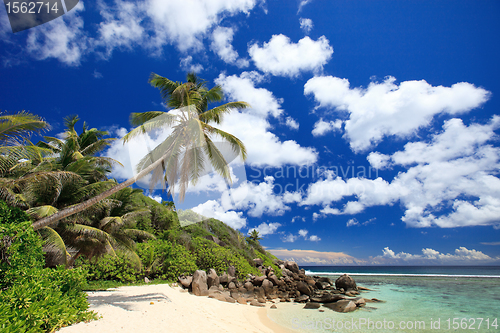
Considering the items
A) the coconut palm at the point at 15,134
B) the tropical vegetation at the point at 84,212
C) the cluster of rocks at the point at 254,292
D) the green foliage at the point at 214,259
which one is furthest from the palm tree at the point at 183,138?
the green foliage at the point at 214,259

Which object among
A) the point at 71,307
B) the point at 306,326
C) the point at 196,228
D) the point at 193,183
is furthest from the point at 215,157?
the point at 196,228

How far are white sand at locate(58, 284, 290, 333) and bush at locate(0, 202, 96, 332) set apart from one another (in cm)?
40

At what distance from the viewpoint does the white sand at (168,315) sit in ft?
18.8

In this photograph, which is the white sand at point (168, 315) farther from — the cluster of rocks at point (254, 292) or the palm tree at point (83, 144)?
the palm tree at point (83, 144)

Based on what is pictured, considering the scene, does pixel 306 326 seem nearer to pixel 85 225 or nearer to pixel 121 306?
pixel 121 306

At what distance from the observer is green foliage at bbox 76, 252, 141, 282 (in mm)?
12859

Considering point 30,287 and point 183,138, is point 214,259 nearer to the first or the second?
point 183,138

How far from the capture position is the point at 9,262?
5391 mm

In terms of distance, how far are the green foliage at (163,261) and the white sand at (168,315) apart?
2990mm

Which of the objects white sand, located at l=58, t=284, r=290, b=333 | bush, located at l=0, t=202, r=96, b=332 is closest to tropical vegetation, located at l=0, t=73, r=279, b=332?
bush, located at l=0, t=202, r=96, b=332

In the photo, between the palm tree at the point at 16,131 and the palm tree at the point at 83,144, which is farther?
the palm tree at the point at 83,144

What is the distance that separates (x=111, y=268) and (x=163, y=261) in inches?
117

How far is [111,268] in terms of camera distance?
42.4ft

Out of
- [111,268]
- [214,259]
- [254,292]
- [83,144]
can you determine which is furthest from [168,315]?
[83,144]
